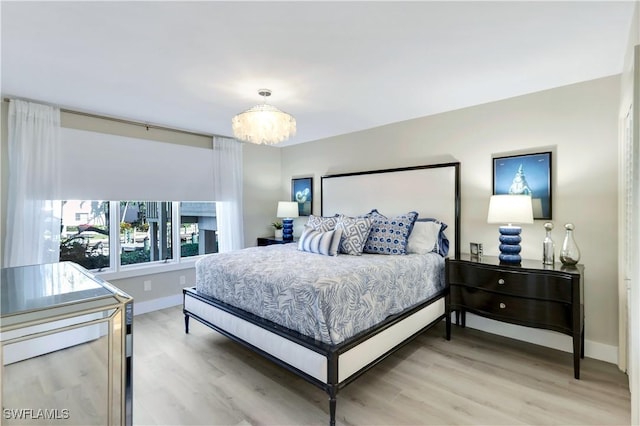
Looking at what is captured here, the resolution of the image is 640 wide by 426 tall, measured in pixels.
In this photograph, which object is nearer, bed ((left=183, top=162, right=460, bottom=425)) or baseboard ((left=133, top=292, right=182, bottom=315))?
bed ((left=183, top=162, right=460, bottom=425))

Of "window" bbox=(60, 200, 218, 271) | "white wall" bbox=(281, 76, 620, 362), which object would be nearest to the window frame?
"window" bbox=(60, 200, 218, 271)

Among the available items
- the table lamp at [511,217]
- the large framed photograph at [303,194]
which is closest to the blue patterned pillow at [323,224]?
the large framed photograph at [303,194]

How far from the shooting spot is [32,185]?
122 inches

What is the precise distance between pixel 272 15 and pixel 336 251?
213 centimetres

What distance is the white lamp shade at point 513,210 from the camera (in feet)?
8.66

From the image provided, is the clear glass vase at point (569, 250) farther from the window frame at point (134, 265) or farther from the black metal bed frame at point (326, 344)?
the window frame at point (134, 265)

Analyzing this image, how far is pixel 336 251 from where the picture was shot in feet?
10.4

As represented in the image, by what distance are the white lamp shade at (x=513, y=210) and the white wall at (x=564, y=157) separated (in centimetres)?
42

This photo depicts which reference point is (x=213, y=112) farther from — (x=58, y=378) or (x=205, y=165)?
(x=58, y=378)

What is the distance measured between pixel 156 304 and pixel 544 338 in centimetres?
444

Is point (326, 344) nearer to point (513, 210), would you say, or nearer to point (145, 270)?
point (513, 210)

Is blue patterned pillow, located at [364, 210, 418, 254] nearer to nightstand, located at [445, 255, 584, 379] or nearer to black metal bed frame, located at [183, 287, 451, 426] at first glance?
nightstand, located at [445, 255, 584, 379]

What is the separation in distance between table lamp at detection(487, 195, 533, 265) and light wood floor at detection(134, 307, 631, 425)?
907 mm

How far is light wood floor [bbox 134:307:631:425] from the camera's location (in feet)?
6.34
